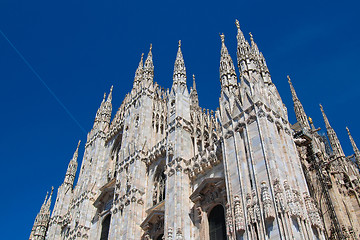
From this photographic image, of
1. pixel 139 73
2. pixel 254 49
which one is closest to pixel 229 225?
pixel 254 49

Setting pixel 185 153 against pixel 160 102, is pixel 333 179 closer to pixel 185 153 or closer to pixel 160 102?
pixel 185 153

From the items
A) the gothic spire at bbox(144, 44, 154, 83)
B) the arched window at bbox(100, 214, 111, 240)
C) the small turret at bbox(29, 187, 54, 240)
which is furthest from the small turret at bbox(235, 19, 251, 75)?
the small turret at bbox(29, 187, 54, 240)

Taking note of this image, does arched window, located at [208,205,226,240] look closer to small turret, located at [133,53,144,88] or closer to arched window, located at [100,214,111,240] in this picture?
arched window, located at [100,214,111,240]

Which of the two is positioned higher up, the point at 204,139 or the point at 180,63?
the point at 180,63

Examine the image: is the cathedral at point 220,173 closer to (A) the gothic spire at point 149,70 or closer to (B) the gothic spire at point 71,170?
(A) the gothic spire at point 149,70

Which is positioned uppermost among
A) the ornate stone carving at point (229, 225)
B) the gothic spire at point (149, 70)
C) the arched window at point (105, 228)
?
the gothic spire at point (149, 70)

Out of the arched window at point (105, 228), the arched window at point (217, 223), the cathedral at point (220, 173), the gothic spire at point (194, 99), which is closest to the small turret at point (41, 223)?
the cathedral at point (220, 173)

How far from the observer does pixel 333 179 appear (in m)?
22.5

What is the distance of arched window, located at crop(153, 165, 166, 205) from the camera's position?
2397cm

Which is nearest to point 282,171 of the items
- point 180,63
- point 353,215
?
point 353,215

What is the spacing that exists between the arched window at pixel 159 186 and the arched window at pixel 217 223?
17.5 feet

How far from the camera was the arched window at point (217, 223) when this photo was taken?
18.2 metres

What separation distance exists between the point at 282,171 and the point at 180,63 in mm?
16252

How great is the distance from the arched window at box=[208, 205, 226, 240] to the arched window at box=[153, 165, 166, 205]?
5.33 meters
